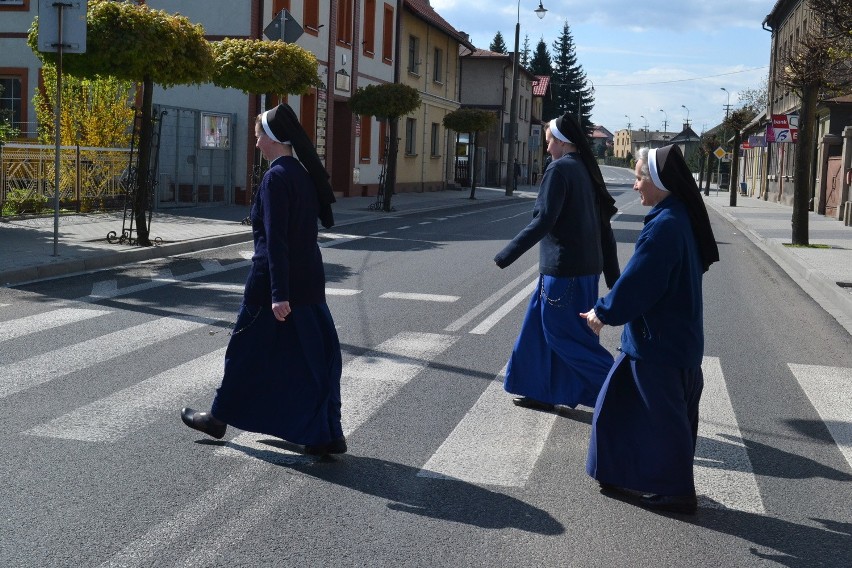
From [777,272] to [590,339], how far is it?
423 inches

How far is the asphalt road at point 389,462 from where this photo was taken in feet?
13.6

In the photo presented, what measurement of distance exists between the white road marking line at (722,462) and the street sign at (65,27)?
9.11 m

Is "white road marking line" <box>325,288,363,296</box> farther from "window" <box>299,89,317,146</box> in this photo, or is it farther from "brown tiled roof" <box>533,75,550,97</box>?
"brown tiled roof" <box>533,75,550,97</box>

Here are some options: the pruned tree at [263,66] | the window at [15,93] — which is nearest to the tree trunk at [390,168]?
the pruned tree at [263,66]

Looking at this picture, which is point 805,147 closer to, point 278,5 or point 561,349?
point 561,349

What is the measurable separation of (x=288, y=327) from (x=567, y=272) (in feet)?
5.97

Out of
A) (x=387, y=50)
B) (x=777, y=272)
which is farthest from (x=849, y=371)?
(x=387, y=50)

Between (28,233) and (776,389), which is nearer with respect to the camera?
(776,389)

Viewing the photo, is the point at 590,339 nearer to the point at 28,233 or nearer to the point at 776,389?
the point at 776,389

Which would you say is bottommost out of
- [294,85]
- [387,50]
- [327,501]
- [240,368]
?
[327,501]

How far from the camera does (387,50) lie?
3850 cm

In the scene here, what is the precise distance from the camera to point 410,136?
41.9 meters

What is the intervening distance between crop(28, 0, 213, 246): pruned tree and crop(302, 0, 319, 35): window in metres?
14.9

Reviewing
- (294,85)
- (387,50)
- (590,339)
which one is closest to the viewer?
(590,339)
